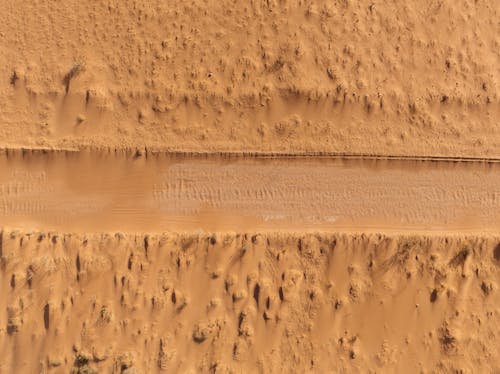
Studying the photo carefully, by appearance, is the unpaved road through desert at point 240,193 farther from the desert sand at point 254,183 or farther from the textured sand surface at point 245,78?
the textured sand surface at point 245,78

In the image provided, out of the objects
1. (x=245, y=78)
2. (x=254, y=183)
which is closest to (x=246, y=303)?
(x=254, y=183)

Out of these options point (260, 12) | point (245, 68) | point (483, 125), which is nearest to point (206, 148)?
point (245, 68)

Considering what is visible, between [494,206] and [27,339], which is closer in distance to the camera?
[27,339]

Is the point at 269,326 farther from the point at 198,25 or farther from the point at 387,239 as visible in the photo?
the point at 198,25

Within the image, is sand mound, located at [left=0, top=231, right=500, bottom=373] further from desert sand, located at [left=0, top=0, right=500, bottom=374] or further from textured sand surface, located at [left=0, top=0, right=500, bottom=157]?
→ textured sand surface, located at [left=0, top=0, right=500, bottom=157]

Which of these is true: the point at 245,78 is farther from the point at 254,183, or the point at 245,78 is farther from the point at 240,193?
the point at 240,193
